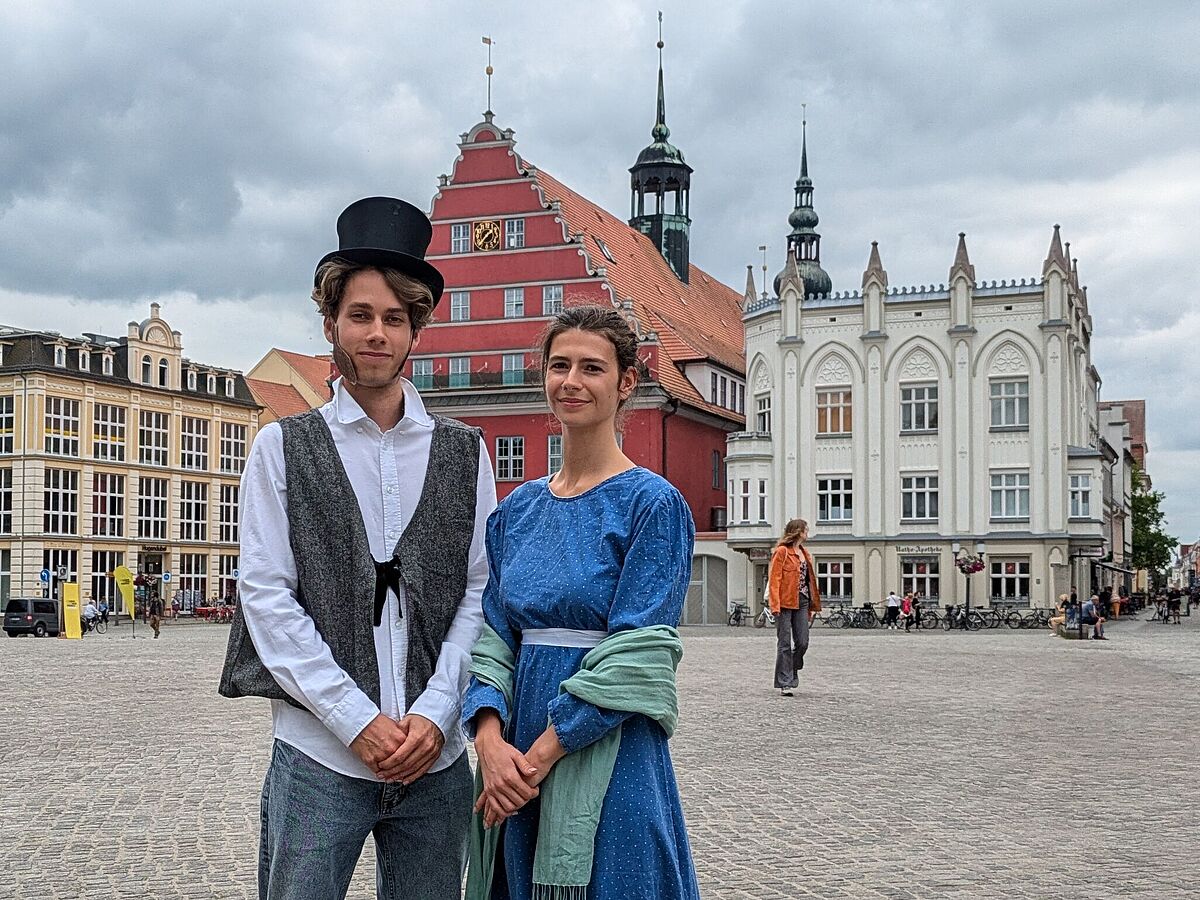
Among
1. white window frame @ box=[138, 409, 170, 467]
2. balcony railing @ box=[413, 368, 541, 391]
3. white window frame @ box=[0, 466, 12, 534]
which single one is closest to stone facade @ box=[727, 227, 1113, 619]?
balcony railing @ box=[413, 368, 541, 391]

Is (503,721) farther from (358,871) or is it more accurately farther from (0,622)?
(0,622)

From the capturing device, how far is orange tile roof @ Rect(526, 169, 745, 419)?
1677 inches

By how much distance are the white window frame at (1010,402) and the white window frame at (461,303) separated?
1547cm

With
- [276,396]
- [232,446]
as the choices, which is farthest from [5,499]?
[276,396]

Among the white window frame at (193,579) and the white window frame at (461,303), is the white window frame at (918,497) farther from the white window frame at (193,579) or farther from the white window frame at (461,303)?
the white window frame at (193,579)

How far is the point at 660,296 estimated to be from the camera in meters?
46.9

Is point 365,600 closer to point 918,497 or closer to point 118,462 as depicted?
point 918,497

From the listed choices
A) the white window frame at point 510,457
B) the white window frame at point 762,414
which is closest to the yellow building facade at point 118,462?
the white window frame at point 510,457

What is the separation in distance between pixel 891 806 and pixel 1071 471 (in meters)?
33.7

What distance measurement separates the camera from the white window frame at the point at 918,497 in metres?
40.0

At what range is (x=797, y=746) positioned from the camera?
10.2 meters

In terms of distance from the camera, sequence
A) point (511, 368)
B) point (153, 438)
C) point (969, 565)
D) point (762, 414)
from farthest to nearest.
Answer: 1. point (153, 438)
2. point (762, 414)
3. point (511, 368)
4. point (969, 565)

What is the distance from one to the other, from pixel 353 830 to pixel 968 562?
→ 36853 mm

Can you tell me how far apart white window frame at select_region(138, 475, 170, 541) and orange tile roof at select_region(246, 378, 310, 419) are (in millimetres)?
7378
